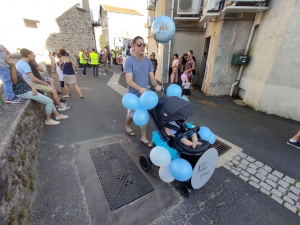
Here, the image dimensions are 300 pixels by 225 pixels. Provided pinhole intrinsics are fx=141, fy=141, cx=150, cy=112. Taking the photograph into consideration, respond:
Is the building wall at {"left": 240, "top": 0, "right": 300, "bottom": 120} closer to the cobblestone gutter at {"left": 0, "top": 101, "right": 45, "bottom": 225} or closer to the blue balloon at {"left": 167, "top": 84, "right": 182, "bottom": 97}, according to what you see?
the blue balloon at {"left": 167, "top": 84, "right": 182, "bottom": 97}

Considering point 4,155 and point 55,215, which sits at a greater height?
point 4,155

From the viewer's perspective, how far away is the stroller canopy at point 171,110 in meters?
1.99

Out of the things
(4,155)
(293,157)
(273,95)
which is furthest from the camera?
(273,95)

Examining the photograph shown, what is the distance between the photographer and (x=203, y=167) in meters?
1.87

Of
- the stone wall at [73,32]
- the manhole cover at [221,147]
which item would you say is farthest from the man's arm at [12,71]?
the stone wall at [73,32]

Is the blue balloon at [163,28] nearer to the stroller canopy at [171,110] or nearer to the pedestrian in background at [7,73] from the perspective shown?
the stroller canopy at [171,110]

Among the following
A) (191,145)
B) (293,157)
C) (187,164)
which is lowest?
(293,157)

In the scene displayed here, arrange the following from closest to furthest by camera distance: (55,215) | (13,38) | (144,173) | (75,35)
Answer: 1. (55,215)
2. (144,173)
3. (13,38)
4. (75,35)

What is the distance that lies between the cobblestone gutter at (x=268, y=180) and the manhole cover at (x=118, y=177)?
64.4 inches

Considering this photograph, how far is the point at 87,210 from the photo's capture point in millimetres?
1831

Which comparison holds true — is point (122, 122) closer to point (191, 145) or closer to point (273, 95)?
point (191, 145)

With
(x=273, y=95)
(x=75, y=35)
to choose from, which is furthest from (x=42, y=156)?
(x=75, y=35)

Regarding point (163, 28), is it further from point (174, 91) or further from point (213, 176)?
point (213, 176)

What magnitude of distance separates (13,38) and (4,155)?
1184 cm
